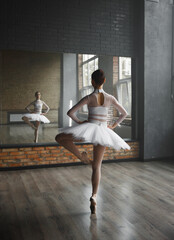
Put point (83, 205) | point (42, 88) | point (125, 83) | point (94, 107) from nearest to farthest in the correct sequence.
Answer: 1. point (94, 107)
2. point (83, 205)
3. point (42, 88)
4. point (125, 83)

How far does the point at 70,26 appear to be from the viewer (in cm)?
533

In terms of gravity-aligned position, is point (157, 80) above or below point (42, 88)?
above

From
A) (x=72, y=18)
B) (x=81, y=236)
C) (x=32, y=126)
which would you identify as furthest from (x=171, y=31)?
(x=81, y=236)

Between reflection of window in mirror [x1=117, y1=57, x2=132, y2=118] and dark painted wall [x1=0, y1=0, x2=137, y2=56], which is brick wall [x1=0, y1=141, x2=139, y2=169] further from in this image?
dark painted wall [x1=0, y1=0, x2=137, y2=56]

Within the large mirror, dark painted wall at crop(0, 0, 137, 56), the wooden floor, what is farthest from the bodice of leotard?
dark painted wall at crop(0, 0, 137, 56)

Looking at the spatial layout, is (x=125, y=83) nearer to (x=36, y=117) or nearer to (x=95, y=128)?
(x=36, y=117)

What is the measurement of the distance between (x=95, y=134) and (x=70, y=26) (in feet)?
10.5

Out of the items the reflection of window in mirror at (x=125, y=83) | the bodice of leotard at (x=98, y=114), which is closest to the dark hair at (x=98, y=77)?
the bodice of leotard at (x=98, y=114)

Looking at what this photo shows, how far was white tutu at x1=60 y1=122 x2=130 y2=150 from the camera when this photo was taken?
2.81 meters

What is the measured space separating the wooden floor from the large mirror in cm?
79

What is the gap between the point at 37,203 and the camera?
3.36m

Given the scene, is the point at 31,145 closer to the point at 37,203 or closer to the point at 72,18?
the point at 37,203

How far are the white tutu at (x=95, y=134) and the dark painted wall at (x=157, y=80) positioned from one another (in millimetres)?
3050

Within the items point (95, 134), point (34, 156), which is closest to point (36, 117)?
point (34, 156)
